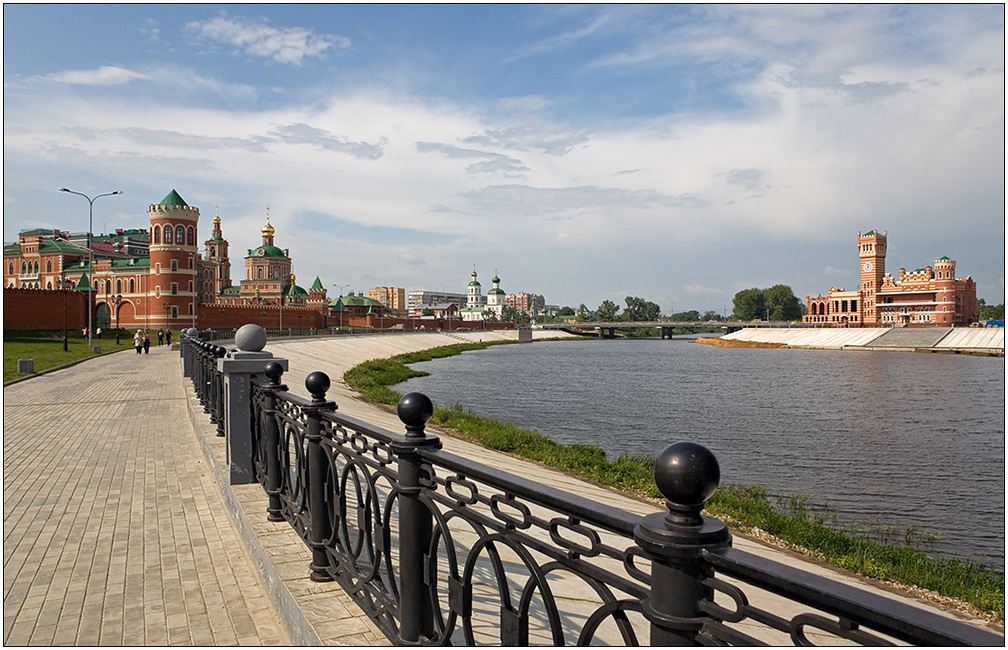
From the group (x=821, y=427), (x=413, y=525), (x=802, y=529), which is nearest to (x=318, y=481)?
(x=413, y=525)

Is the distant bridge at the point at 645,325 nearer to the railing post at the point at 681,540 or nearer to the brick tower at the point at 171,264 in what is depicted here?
the brick tower at the point at 171,264

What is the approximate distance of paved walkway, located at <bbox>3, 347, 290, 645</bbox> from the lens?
3.88m

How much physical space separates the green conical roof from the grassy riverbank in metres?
52.0

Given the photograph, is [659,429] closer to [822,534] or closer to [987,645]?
[822,534]

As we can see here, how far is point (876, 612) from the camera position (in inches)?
50.3

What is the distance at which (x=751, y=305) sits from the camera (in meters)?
141

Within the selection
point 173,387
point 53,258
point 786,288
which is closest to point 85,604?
point 173,387

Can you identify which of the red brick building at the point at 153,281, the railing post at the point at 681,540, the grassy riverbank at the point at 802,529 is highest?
the red brick building at the point at 153,281

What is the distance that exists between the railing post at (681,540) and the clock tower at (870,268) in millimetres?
113953

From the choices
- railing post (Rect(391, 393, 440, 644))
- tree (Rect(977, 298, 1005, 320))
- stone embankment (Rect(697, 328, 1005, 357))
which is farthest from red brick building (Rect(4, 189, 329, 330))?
tree (Rect(977, 298, 1005, 320))

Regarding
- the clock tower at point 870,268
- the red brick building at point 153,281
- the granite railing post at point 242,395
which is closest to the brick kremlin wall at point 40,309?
the red brick building at point 153,281

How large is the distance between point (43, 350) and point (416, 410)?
36.8 m

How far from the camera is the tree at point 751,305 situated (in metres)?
140

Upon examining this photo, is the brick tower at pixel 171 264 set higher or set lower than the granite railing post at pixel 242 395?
higher
